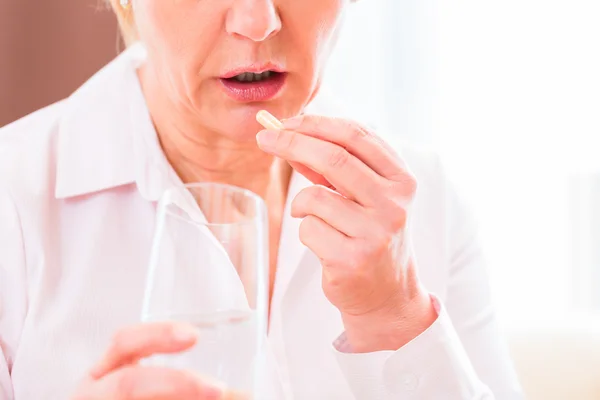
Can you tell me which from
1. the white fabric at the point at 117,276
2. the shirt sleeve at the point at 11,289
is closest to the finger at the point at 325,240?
the white fabric at the point at 117,276

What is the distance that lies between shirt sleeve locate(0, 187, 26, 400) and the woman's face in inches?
11.8

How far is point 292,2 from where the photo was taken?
1.02 meters

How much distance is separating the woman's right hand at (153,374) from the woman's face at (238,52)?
0.46 m

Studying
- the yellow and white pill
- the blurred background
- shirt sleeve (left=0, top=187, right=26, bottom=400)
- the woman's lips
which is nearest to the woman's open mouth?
the woman's lips

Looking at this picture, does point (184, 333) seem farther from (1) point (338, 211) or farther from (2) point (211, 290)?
(1) point (338, 211)

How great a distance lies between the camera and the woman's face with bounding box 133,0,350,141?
0.98 metres

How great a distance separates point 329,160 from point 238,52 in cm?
23

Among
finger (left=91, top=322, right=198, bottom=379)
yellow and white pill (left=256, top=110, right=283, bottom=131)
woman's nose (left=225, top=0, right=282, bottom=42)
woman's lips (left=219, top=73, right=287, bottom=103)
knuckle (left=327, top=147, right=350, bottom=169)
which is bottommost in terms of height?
finger (left=91, top=322, right=198, bottom=379)

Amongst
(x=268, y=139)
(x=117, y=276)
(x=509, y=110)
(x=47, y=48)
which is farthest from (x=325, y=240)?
(x=509, y=110)

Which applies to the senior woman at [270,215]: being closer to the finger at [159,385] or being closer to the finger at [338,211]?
the finger at [338,211]

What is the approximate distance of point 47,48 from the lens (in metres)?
1.80

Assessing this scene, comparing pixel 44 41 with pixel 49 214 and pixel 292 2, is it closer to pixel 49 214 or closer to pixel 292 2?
pixel 49 214

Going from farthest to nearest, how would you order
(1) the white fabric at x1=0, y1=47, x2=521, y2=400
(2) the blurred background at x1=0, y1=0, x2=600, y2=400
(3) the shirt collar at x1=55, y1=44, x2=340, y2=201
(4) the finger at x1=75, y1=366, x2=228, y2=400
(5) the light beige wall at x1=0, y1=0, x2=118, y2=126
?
(2) the blurred background at x1=0, y1=0, x2=600, y2=400 < (5) the light beige wall at x1=0, y1=0, x2=118, y2=126 < (3) the shirt collar at x1=55, y1=44, x2=340, y2=201 < (1) the white fabric at x1=0, y1=47, x2=521, y2=400 < (4) the finger at x1=75, y1=366, x2=228, y2=400

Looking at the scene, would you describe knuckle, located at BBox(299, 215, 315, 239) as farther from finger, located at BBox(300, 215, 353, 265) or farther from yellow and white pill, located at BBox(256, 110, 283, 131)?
yellow and white pill, located at BBox(256, 110, 283, 131)
